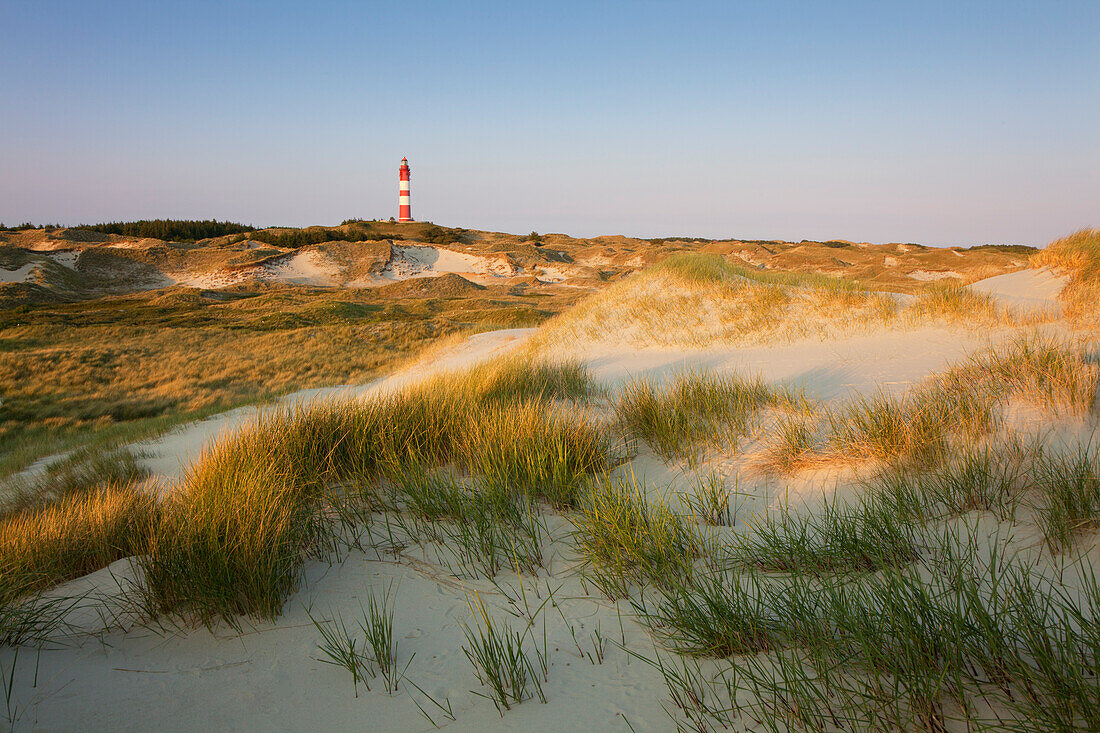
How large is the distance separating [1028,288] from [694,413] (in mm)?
7893

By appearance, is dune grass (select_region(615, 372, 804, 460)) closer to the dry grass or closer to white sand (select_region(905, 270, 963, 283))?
the dry grass

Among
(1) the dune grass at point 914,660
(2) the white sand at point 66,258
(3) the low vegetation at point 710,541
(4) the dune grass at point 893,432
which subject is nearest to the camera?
(1) the dune grass at point 914,660

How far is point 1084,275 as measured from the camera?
24.8 feet

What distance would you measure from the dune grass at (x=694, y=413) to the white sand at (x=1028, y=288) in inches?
194

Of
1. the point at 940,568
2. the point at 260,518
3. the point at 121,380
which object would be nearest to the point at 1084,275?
the point at 940,568

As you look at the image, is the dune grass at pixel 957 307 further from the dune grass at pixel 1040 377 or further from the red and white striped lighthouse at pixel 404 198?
the red and white striped lighthouse at pixel 404 198

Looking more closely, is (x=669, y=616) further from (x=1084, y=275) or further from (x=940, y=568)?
(x=1084, y=275)

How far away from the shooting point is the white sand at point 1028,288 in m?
7.10

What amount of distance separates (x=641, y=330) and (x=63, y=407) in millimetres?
10979

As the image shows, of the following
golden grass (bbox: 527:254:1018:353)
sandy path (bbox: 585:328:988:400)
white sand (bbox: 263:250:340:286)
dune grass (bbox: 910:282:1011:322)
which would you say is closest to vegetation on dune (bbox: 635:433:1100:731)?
sandy path (bbox: 585:328:988:400)

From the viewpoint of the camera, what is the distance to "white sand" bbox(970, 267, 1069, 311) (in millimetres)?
7098

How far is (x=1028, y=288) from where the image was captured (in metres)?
8.40

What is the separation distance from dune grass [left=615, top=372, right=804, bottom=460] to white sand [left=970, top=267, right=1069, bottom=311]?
493 centimetres

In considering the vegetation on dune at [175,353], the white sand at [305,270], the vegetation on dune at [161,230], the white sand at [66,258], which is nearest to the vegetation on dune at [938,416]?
the vegetation on dune at [175,353]
